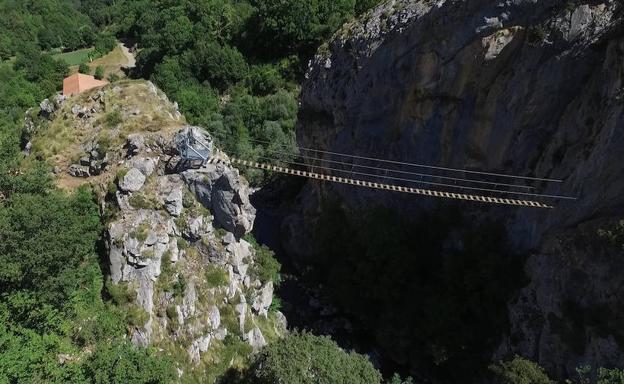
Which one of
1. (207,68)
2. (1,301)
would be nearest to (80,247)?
(1,301)

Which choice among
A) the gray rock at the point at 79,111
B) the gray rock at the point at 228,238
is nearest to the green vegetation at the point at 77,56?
the gray rock at the point at 79,111

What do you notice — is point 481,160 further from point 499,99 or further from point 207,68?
point 207,68

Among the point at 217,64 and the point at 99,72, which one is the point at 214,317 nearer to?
the point at 217,64

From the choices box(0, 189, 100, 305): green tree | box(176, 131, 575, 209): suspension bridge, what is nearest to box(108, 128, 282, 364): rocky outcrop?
box(176, 131, 575, 209): suspension bridge

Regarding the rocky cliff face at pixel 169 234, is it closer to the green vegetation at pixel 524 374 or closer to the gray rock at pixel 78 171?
the gray rock at pixel 78 171

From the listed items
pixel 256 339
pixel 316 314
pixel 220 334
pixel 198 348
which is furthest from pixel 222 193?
pixel 316 314

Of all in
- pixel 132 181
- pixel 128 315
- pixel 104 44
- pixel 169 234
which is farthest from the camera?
pixel 104 44
